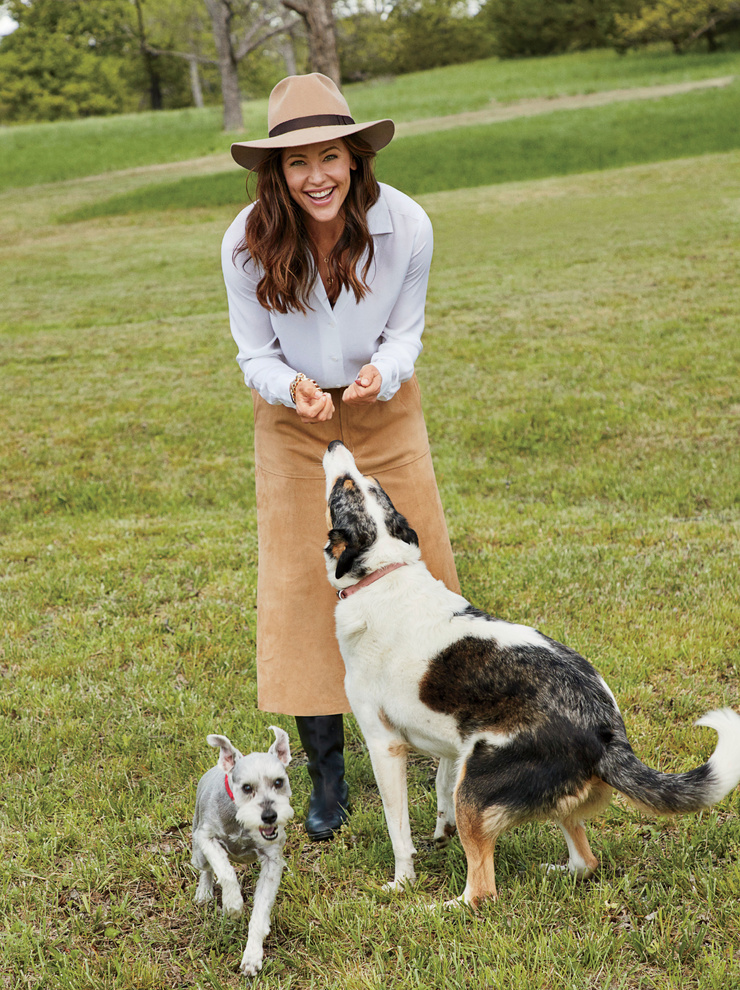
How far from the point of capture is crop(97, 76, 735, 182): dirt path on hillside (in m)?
31.3

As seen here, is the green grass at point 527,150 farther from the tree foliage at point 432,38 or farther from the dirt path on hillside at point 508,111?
the tree foliage at point 432,38

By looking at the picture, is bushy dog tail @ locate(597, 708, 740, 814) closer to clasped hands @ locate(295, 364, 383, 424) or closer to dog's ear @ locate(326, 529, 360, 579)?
dog's ear @ locate(326, 529, 360, 579)

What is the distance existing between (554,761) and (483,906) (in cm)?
58

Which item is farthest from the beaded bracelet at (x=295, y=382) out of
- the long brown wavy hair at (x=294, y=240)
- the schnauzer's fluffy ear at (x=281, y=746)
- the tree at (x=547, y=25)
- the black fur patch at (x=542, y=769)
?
the tree at (x=547, y=25)

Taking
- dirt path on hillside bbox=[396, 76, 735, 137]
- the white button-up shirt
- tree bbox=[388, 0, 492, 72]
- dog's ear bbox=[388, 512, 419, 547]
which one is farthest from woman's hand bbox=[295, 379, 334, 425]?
tree bbox=[388, 0, 492, 72]

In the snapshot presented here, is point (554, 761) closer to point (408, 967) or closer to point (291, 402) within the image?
point (408, 967)

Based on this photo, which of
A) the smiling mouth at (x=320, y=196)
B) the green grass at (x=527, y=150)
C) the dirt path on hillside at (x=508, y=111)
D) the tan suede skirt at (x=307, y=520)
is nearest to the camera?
the smiling mouth at (x=320, y=196)

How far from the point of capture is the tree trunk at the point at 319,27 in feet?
59.7

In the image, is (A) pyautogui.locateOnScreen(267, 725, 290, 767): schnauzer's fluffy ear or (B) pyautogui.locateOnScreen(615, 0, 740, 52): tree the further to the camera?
(B) pyautogui.locateOnScreen(615, 0, 740, 52): tree

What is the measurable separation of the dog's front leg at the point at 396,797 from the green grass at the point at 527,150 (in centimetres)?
2166

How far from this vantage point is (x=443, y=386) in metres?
9.76

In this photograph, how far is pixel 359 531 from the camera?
10.3 ft

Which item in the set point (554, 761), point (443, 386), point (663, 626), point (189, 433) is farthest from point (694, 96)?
point (554, 761)

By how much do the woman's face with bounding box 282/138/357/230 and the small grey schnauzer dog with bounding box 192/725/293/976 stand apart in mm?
1915
